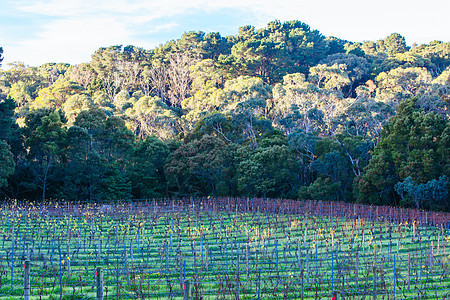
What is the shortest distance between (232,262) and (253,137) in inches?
746

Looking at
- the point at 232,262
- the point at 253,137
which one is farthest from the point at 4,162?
the point at 232,262

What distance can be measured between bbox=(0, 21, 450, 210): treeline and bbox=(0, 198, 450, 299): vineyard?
3.48m

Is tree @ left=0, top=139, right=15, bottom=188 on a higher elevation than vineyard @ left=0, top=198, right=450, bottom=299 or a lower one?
higher

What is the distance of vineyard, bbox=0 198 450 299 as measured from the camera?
9.14 meters

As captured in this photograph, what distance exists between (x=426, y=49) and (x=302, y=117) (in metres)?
18.1

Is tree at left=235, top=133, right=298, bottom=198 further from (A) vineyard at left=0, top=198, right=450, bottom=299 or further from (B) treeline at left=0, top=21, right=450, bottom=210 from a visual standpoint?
(A) vineyard at left=0, top=198, right=450, bottom=299

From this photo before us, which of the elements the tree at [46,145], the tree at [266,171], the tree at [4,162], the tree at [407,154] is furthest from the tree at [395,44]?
the tree at [4,162]

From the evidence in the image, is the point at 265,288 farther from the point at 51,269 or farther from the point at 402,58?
the point at 402,58

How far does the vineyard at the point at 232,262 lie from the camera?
30.0 ft

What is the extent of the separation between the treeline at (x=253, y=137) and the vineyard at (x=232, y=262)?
3.48 metres

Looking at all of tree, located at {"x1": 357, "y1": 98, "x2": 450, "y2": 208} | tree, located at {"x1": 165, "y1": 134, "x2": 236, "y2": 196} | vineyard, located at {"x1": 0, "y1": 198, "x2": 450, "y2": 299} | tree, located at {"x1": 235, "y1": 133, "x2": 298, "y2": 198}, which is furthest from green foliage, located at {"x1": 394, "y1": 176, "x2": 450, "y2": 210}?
tree, located at {"x1": 165, "y1": 134, "x2": 236, "y2": 196}

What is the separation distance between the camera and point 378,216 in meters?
20.0

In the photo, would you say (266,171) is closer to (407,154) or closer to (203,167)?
(203,167)

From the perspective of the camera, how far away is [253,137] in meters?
30.1
